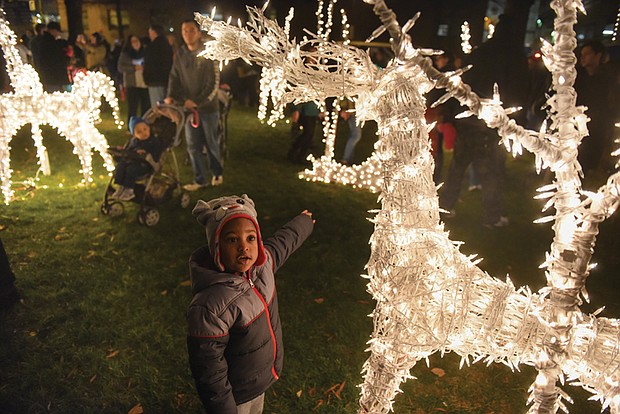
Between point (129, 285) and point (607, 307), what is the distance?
418 centimetres

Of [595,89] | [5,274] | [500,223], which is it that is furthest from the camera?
[595,89]

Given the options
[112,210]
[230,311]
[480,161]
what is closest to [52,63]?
[112,210]

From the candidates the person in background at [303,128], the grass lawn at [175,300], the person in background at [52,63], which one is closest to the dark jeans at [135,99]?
the person in background at [52,63]

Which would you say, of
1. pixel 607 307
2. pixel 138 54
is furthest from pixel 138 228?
pixel 138 54

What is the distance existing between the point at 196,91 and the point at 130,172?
136 centimetres

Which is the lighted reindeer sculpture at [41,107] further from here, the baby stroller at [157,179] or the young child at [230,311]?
the young child at [230,311]

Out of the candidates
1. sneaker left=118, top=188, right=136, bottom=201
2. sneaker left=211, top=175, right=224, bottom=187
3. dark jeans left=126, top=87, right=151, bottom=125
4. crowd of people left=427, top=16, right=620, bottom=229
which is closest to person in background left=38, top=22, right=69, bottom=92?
dark jeans left=126, top=87, right=151, bottom=125

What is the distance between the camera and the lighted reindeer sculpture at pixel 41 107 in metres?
5.23

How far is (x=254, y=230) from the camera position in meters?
1.99

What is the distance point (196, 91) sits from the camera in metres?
5.71

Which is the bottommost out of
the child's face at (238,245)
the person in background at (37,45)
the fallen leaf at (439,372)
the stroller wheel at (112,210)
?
the fallen leaf at (439,372)

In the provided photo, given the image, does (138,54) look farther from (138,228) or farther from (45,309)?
(45,309)

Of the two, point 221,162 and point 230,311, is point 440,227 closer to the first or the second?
point 230,311

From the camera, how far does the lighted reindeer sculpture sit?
523cm
